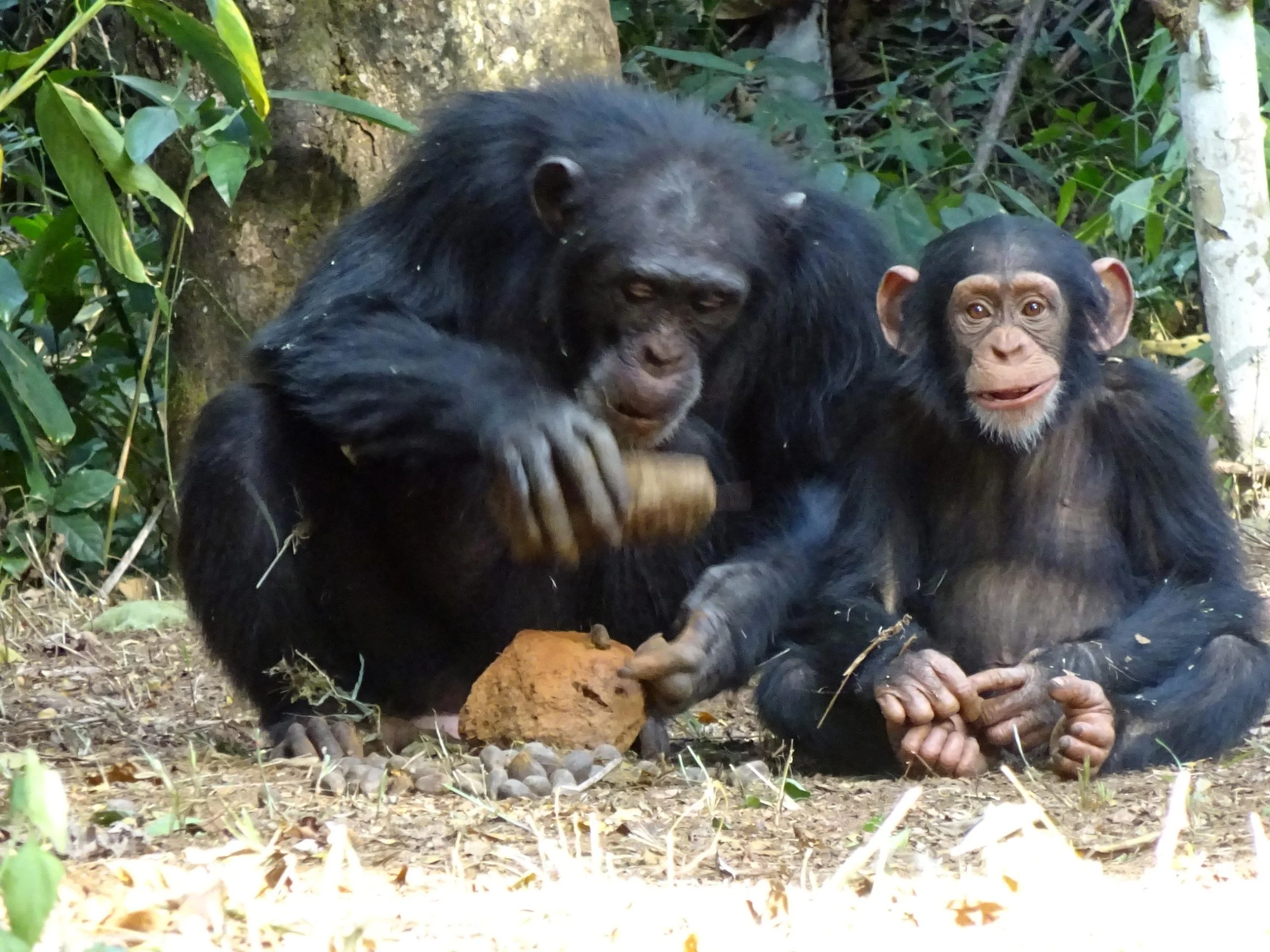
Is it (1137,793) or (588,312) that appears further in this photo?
(588,312)

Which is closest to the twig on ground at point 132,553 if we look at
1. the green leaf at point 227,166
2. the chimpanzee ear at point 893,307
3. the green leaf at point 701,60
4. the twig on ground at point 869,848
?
the green leaf at point 227,166

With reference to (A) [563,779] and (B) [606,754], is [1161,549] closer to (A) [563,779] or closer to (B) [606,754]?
(B) [606,754]

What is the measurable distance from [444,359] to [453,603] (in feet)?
2.64

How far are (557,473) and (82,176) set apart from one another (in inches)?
52.8

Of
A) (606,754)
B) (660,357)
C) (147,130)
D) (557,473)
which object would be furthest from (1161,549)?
(147,130)

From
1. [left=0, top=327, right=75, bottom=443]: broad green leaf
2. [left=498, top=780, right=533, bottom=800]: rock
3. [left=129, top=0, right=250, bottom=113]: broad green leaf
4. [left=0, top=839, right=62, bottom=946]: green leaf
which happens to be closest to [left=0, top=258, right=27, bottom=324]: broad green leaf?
[left=0, top=327, right=75, bottom=443]: broad green leaf

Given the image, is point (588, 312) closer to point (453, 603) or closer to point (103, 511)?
point (453, 603)

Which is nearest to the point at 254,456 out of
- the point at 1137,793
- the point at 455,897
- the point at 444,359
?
the point at 444,359

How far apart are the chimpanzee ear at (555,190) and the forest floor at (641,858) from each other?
1.29 m

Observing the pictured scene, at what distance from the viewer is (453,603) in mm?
4309

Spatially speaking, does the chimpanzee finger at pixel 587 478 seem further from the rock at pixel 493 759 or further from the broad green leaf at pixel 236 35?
the broad green leaf at pixel 236 35

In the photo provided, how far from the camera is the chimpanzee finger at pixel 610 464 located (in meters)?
3.45

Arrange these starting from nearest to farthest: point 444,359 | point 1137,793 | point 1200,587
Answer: point 1137,793, point 444,359, point 1200,587

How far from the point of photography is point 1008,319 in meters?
4.04
